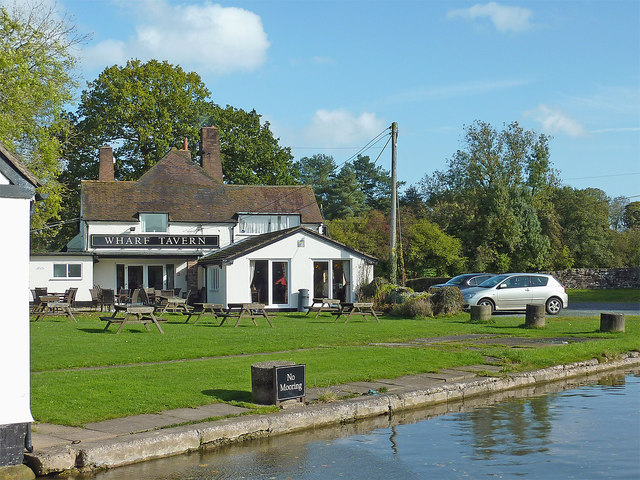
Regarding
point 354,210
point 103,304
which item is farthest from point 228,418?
point 354,210

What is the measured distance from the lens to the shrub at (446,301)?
2628 centimetres

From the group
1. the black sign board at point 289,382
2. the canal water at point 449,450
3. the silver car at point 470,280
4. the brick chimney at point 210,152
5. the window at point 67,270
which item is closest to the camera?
the canal water at point 449,450

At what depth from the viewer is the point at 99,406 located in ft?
31.1

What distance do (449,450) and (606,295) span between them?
121ft

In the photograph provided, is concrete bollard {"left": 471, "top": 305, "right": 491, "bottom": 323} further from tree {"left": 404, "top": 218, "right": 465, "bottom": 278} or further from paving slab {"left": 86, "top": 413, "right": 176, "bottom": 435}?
tree {"left": 404, "top": 218, "right": 465, "bottom": 278}

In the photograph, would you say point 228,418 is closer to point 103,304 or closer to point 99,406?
point 99,406

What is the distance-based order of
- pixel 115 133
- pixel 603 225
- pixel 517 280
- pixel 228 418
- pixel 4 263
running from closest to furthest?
pixel 4 263 < pixel 228 418 < pixel 517 280 < pixel 115 133 < pixel 603 225

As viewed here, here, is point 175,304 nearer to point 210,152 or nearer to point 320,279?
point 320,279

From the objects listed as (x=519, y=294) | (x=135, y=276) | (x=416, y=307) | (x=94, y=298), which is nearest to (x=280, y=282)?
(x=416, y=307)

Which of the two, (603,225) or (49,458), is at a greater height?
(603,225)

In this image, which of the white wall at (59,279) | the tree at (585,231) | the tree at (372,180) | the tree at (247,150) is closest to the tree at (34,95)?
the white wall at (59,279)

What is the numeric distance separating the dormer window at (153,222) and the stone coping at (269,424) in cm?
2902

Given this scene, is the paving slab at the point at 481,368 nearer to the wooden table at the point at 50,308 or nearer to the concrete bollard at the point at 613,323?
the concrete bollard at the point at 613,323

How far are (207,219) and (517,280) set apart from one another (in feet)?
63.0
